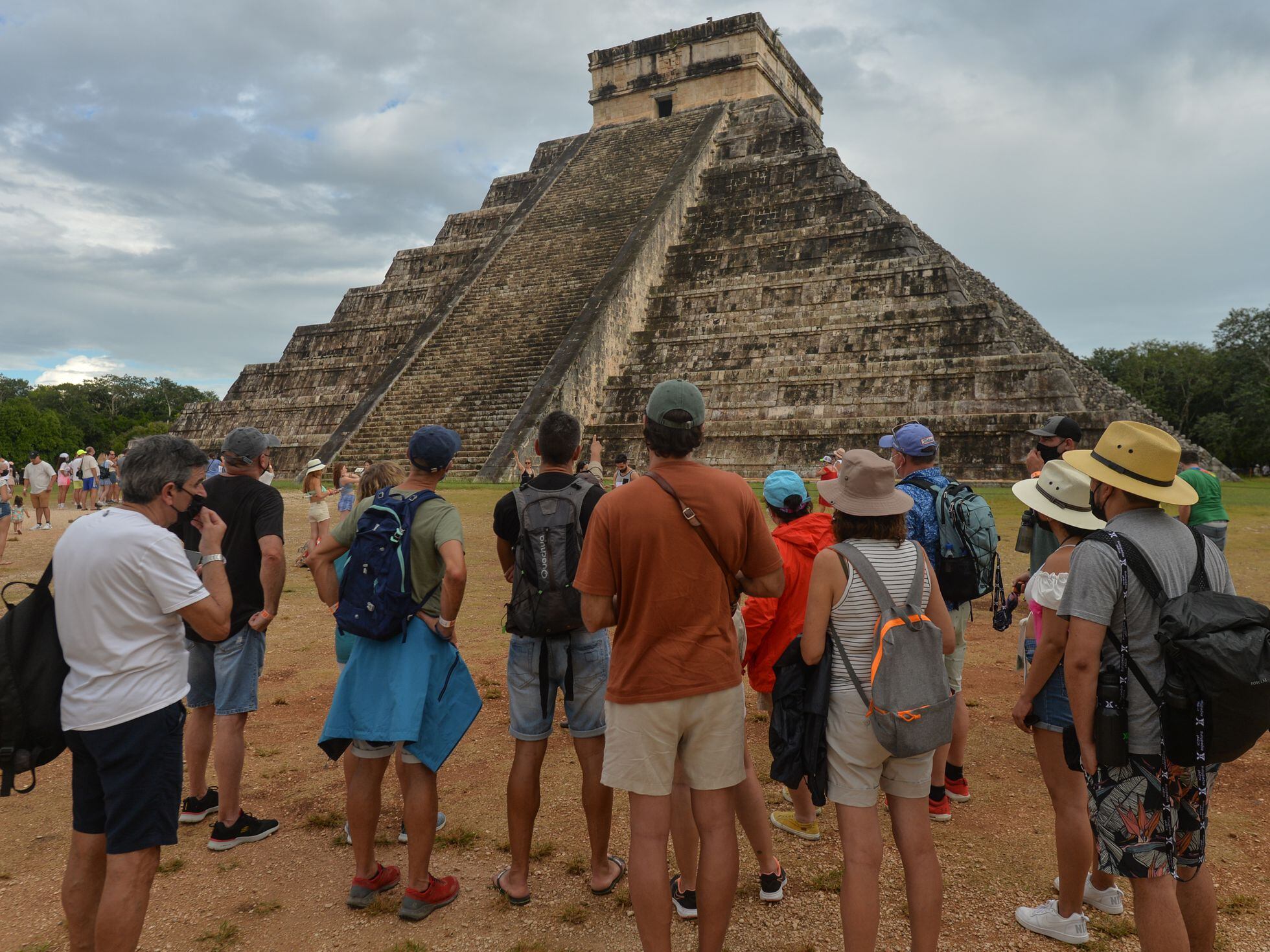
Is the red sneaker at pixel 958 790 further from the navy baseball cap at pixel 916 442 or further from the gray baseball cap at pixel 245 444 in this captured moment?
the gray baseball cap at pixel 245 444

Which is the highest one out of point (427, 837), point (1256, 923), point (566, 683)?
point (566, 683)

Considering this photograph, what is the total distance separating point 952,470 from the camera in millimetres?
15727

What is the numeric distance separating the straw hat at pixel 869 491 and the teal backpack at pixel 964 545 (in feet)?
4.00

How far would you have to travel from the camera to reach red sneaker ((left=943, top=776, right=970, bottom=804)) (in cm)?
420

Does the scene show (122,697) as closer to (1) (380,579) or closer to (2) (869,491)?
(1) (380,579)

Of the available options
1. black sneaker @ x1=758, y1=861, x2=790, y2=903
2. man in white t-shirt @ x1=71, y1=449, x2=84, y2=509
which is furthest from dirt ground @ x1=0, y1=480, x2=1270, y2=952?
man in white t-shirt @ x1=71, y1=449, x2=84, y2=509

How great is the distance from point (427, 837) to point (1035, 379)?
50.3 feet

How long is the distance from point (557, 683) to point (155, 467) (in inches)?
67.7

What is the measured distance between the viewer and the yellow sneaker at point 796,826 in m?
3.87

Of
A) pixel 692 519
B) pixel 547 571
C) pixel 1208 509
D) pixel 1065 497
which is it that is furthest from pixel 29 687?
pixel 1208 509

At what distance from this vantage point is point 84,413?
72.9 m

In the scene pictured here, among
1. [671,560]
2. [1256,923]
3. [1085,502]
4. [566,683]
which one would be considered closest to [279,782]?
[566,683]

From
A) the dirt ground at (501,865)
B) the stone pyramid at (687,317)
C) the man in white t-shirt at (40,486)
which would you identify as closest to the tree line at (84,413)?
the stone pyramid at (687,317)

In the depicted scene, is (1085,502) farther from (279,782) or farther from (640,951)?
(279,782)
